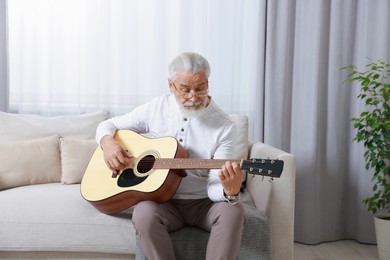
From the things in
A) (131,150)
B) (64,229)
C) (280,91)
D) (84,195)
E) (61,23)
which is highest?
(61,23)

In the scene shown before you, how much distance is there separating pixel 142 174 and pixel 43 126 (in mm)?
1028

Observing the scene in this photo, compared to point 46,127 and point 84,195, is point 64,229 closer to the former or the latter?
point 84,195

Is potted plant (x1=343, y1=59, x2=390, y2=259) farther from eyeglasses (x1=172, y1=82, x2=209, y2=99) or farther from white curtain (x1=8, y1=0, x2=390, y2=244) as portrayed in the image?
eyeglasses (x1=172, y1=82, x2=209, y2=99)

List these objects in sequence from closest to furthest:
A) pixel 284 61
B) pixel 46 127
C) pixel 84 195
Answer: pixel 84 195 → pixel 46 127 → pixel 284 61

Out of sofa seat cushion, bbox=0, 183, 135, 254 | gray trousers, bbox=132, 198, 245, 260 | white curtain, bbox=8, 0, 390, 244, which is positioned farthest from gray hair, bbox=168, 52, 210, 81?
white curtain, bbox=8, 0, 390, 244

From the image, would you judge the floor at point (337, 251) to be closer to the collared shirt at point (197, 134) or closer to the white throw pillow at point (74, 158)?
the collared shirt at point (197, 134)

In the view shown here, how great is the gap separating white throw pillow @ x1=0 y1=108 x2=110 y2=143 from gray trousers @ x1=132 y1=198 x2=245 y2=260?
0.99 metres

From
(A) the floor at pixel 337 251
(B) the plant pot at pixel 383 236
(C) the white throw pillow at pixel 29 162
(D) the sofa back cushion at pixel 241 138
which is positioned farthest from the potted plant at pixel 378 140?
(C) the white throw pillow at pixel 29 162

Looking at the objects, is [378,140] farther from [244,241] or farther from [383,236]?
[244,241]

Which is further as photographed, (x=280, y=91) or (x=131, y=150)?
(x=280, y=91)

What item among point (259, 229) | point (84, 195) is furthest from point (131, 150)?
point (259, 229)

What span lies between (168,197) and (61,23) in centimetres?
166

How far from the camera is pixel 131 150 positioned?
2332 mm

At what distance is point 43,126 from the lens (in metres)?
2.97
